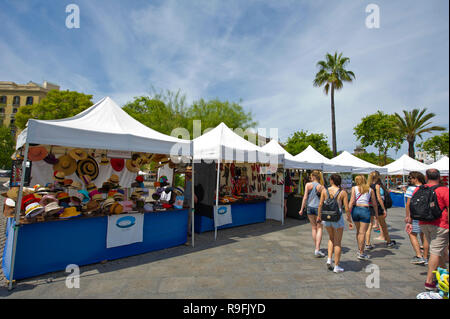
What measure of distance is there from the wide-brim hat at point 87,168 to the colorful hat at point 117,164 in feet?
2.85

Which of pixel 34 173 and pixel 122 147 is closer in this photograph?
pixel 122 147

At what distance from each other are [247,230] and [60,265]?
4429 mm

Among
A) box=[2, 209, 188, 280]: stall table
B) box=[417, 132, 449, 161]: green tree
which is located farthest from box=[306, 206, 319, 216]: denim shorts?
box=[417, 132, 449, 161]: green tree

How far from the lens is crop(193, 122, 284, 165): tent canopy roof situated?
5.87 m

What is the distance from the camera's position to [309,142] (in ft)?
97.3

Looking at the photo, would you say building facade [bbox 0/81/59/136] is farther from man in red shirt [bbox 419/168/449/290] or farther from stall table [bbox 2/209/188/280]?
man in red shirt [bbox 419/168/449/290]

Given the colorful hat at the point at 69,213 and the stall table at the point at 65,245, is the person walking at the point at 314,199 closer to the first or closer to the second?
the stall table at the point at 65,245

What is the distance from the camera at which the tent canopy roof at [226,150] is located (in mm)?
5871

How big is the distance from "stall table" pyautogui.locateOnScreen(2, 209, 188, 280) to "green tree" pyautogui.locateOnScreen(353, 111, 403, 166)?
3050cm

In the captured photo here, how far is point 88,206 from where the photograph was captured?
154 inches

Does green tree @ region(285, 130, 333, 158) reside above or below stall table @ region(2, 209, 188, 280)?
above

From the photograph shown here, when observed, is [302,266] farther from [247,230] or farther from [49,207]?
[49,207]

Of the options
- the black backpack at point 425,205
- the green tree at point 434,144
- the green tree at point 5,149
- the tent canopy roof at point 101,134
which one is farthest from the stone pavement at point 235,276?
the green tree at point 434,144
